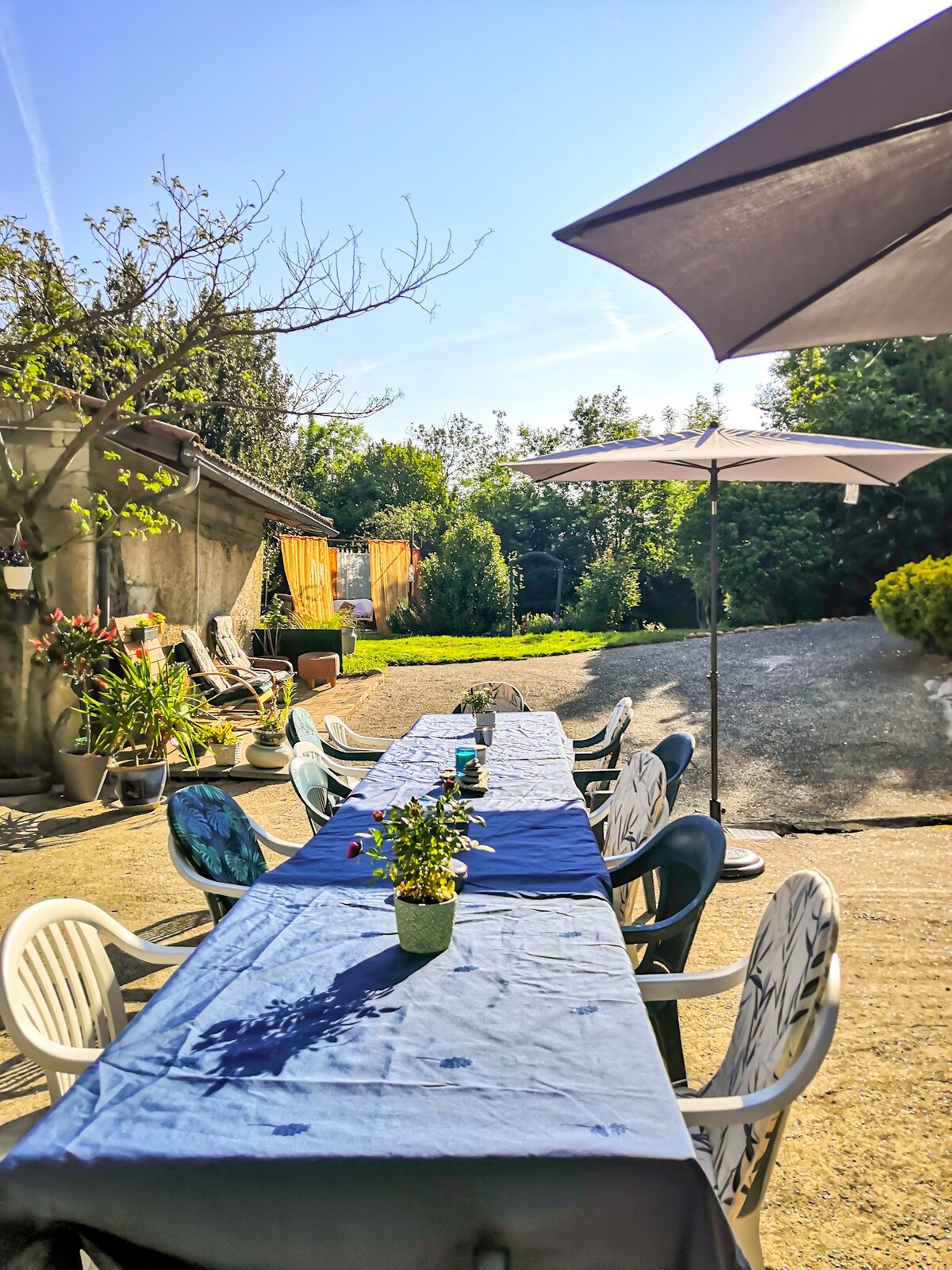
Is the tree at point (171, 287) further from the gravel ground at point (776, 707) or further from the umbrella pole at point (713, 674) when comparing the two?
the gravel ground at point (776, 707)

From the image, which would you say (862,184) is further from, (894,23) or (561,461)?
(561,461)

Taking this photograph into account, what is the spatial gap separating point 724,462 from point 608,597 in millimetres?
12467

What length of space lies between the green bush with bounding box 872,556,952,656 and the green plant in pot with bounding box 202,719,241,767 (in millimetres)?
7595

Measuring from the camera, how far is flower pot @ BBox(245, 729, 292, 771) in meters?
6.52

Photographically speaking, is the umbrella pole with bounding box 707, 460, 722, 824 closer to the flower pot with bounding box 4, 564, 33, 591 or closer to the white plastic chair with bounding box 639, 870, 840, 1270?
the white plastic chair with bounding box 639, 870, 840, 1270

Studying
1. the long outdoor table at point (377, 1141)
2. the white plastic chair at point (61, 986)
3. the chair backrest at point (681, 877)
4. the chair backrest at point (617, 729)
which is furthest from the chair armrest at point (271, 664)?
the long outdoor table at point (377, 1141)

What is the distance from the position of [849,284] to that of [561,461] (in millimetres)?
2657

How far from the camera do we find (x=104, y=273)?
22.7ft

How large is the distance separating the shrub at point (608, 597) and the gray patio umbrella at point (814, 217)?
613 inches

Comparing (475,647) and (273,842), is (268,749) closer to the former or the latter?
(273,842)

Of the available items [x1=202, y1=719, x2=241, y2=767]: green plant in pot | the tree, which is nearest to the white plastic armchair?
[x1=202, y1=719, x2=241, y2=767]: green plant in pot

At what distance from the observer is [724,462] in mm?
5410

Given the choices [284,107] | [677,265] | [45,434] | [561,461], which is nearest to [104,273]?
[45,434]

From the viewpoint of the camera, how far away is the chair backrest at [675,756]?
3057 mm
